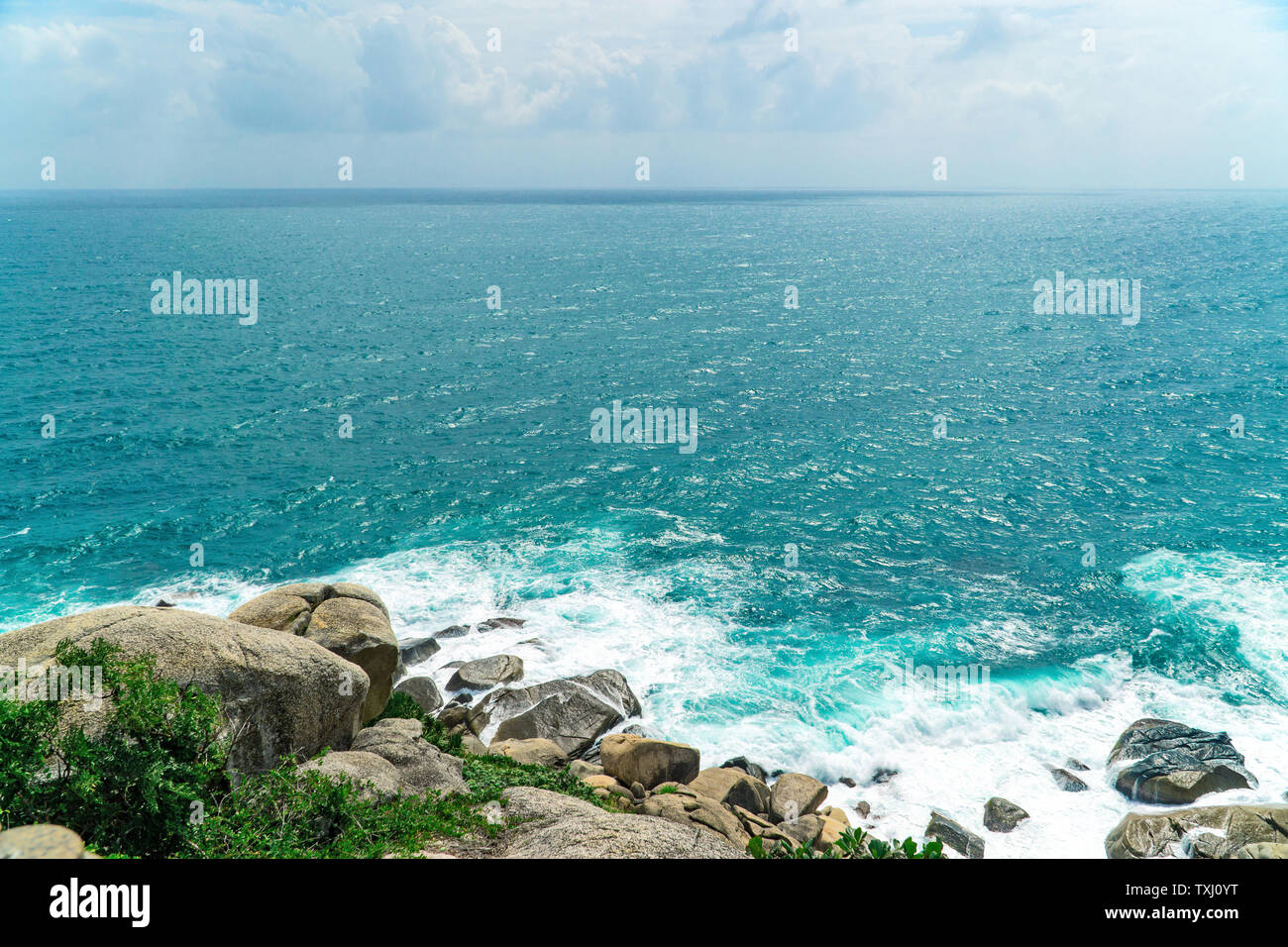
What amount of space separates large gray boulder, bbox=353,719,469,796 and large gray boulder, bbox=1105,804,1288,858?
18.4 m

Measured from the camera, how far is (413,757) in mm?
21797

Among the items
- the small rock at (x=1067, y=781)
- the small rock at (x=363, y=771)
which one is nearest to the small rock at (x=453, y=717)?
the small rock at (x=363, y=771)

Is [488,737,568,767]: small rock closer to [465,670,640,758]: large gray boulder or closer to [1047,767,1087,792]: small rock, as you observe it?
[465,670,640,758]: large gray boulder

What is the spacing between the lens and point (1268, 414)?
181 ft

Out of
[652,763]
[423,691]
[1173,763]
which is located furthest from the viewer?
[423,691]

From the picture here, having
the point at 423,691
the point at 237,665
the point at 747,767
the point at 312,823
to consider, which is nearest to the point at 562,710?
the point at 423,691

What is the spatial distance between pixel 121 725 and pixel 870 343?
69240 millimetres

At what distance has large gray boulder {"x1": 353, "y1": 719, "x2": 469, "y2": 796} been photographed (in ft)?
66.8

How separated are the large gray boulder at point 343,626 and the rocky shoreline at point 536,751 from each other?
6 centimetres

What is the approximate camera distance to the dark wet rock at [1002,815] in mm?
23797

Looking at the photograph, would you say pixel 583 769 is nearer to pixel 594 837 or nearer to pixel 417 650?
pixel 594 837

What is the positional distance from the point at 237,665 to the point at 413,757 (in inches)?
206
